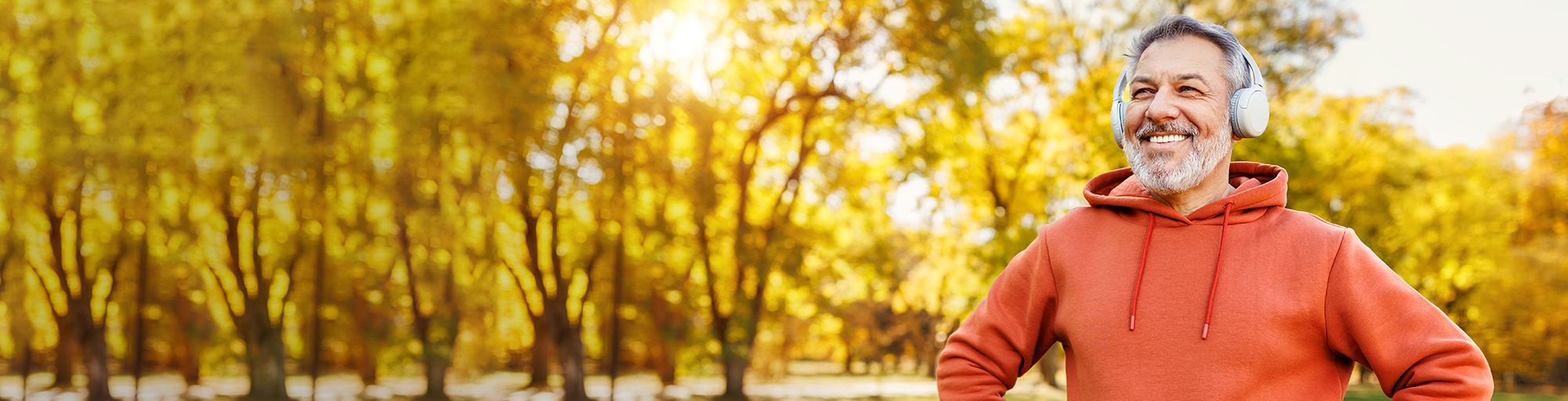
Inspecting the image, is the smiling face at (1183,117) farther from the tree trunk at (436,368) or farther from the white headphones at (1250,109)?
the tree trunk at (436,368)

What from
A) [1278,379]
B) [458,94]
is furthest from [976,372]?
[458,94]

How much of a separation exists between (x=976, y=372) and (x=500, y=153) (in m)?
13.2

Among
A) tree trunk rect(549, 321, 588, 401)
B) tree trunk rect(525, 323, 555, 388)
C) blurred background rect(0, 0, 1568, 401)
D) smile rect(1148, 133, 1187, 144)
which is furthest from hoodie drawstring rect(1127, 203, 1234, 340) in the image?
tree trunk rect(525, 323, 555, 388)

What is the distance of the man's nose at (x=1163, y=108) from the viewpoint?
1.57 m

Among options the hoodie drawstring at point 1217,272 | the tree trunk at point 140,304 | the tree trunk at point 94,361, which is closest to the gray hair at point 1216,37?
the hoodie drawstring at point 1217,272

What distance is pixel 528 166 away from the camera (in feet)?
45.9

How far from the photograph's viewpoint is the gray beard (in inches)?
61.4

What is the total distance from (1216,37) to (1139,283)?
0.44 meters

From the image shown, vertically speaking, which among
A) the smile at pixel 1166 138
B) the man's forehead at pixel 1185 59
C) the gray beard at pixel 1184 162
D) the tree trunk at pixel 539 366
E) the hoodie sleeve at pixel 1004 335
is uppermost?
the man's forehead at pixel 1185 59

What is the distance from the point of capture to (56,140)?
13.2m

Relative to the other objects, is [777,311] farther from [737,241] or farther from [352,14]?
[352,14]

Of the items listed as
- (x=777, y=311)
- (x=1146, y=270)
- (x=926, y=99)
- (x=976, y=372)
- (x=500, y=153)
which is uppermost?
(x=926, y=99)

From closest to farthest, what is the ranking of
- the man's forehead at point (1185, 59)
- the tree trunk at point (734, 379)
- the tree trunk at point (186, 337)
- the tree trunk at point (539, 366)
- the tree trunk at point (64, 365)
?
the man's forehead at point (1185, 59)
the tree trunk at point (734, 379)
the tree trunk at point (186, 337)
the tree trunk at point (64, 365)
the tree trunk at point (539, 366)

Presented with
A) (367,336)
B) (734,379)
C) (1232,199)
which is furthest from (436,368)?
(1232,199)
